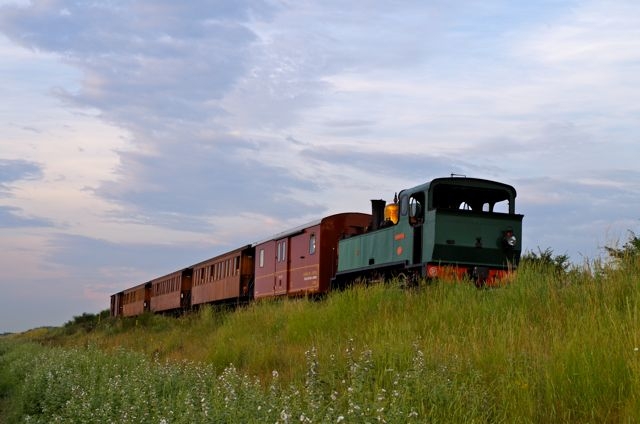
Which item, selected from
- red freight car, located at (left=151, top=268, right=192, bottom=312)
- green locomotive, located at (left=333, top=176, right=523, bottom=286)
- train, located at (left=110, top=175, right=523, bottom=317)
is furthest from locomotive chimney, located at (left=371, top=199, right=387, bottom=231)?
red freight car, located at (left=151, top=268, right=192, bottom=312)

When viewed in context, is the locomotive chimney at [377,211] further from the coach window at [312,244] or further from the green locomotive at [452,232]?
the coach window at [312,244]

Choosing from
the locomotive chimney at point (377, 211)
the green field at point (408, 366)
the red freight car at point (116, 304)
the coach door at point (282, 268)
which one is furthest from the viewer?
the red freight car at point (116, 304)

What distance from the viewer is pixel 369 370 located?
8.09 m

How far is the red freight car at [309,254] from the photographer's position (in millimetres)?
21469

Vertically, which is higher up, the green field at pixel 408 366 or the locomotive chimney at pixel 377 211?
the locomotive chimney at pixel 377 211

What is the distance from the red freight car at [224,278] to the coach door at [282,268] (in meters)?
4.43

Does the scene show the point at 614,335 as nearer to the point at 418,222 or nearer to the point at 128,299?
the point at 418,222

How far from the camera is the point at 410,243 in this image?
50.2 feet

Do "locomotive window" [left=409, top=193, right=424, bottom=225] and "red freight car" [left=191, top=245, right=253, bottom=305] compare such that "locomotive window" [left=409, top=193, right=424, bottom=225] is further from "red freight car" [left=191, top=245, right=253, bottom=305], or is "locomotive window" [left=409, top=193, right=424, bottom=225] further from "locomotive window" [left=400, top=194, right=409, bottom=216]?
"red freight car" [left=191, top=245, right=253, bottom=305]

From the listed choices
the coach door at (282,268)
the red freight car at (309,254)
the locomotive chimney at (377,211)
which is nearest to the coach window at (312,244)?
the red freight car at (309,254)

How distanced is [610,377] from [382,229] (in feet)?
34.4

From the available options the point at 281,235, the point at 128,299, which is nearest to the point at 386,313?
the point at 281,235

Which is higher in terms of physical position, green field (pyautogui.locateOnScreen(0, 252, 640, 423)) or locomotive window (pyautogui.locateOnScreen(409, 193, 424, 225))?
locomotive window (pyautogui.locateOnScreen(409, 193, 424, 225))

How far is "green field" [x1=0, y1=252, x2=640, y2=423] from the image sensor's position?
6477 mm
